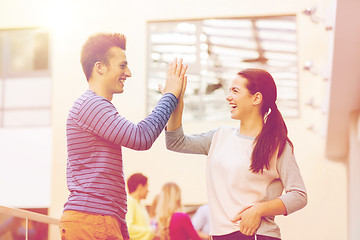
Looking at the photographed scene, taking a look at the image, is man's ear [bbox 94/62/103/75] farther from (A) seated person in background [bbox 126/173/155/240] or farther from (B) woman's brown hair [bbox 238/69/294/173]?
(A) seated person in background [bbox 126/173/155/240]

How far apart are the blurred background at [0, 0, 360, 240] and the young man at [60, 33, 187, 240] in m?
7.35

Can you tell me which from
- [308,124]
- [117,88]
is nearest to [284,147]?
[117,88]

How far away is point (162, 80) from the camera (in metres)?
10.1

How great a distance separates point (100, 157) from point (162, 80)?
27.2ft

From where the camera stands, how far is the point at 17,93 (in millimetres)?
10734

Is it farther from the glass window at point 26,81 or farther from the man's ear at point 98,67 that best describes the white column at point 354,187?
the glass window at point 26,81

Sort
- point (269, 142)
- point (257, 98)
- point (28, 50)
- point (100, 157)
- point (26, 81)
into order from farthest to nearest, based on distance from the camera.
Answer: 1. point (28, 50)
2. point (26, 81)
3. point (257, 98)
4. point (269, 142)
5. point (100, 157)

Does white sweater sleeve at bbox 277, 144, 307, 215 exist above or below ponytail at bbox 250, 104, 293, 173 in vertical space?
below

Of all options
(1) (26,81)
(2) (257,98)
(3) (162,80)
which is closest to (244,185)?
(2) (257,98)

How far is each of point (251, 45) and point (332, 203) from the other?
295 cm

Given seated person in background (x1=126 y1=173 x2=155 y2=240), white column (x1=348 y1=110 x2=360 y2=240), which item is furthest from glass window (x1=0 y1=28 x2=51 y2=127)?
seated person in background (x1=126 y1=173 x2=155 y2=240)

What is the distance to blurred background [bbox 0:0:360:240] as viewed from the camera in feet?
30.9

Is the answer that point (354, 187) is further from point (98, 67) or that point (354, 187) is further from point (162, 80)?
point (98, 67)

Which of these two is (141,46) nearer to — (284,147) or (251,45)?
(251,45)
